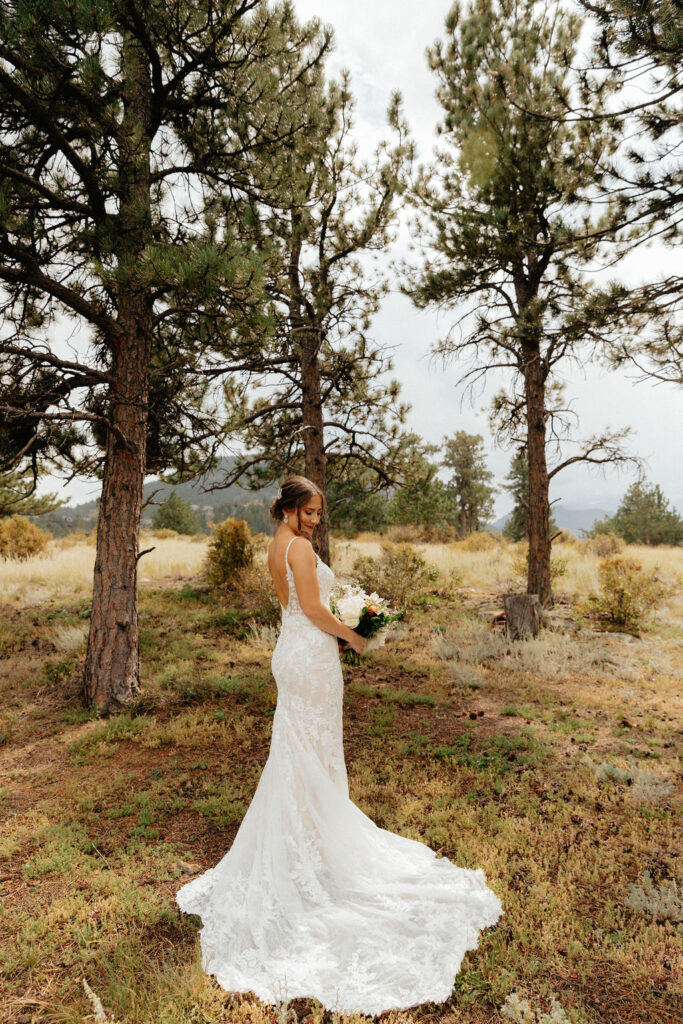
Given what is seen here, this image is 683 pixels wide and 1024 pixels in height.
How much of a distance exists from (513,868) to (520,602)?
292 inches

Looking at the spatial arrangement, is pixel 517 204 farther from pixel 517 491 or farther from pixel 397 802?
pixel 517 491

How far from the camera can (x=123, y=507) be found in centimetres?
733

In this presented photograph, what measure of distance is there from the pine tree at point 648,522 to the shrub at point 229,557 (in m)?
33.3

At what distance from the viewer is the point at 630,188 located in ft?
19.5

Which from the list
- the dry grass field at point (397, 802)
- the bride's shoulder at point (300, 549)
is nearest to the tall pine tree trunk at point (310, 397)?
the dry grass field at point (397, 802)

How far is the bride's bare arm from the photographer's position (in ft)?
12.6

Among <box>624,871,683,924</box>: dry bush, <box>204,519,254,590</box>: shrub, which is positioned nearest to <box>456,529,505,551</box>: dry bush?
<box>204,519,254,590</box>: shrub

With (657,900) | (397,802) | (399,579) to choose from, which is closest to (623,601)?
(399,579)

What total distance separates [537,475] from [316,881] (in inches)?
389

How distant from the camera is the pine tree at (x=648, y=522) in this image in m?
40.5

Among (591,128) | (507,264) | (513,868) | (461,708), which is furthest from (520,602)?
(591,128)

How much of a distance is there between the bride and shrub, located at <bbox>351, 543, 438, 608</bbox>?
341 inches

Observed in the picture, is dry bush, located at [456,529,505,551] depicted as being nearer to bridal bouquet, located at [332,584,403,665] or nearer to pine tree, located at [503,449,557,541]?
pine tree, located at [503,449,557,541]

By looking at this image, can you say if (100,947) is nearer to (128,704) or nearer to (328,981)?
(328,981)
